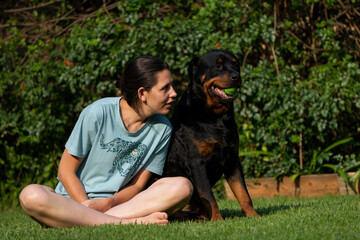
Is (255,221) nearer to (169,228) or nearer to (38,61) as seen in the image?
(169,228)

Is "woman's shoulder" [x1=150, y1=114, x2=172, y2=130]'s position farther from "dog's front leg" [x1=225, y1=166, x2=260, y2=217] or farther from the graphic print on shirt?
"dog's front leg" [x1=225, y1=166, x2=260, y2=217]

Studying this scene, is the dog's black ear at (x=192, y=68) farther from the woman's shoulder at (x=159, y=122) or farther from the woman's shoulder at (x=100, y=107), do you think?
the woman's shoulder at (x=100, y=107)

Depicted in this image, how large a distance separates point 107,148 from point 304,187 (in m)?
2.85

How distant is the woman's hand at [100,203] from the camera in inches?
127

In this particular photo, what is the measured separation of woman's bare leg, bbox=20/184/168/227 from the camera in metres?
3.02

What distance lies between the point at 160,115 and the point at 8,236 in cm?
140

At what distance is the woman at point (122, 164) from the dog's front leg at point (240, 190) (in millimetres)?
440

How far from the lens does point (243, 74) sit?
5.57 metres

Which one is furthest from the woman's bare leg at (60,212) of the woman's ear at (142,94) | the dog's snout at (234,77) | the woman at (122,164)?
the dog's snout at (234,77)

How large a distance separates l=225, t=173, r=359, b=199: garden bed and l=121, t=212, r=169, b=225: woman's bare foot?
2.52m

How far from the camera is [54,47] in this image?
6277mm

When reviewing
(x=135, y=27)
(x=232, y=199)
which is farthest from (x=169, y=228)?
(x=135, y=27)

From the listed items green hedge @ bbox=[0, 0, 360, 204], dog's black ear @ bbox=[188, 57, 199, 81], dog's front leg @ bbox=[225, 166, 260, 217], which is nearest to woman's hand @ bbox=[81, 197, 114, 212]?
dog's front leg @ bbox=[225, 166, 260, 217]

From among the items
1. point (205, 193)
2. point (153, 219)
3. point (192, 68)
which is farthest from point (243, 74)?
point (153, 219)
